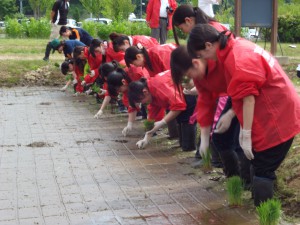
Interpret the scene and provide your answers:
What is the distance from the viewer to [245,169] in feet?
17.4

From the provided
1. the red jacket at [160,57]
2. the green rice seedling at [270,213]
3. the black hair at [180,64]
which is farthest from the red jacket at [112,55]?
the green rice seedling at [270,213]

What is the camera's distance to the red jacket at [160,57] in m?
7.46

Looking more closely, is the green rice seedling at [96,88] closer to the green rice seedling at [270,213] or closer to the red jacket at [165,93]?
the red jacket at [165,93]

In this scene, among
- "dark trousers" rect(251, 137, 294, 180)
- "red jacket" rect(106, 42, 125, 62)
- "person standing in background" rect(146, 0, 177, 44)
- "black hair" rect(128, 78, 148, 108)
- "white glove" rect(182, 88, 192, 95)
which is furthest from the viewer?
"person standing in background" rect(146, 0, 177, 44)

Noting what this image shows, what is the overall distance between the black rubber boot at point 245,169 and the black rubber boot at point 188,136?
157 centimetres

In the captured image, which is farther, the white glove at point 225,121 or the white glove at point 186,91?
the white glove at point 186,91

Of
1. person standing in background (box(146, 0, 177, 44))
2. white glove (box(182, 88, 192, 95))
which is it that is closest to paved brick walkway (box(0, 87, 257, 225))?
white glove (box(182, 88, 192, 95))

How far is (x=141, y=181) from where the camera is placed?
5.81 meters

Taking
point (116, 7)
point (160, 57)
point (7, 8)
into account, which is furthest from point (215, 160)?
point (7, 8)

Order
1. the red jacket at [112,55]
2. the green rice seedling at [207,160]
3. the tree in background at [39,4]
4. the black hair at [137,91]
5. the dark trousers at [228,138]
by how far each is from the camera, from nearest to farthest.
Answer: the dark trousers at [228,138] → the green rice seedling at [207,160] → the black hair at [137,91] → the red jacket at [112,55] → the tree in background at [39,4]

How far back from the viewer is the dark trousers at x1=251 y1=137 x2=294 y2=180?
4332 mm

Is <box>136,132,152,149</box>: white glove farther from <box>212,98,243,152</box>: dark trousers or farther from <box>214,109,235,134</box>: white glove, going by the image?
<box>214,109,235,134</box>: white glove

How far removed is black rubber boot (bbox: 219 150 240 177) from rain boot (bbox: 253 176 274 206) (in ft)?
2.24

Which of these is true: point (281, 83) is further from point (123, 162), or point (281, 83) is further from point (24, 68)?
point (24, 68)
